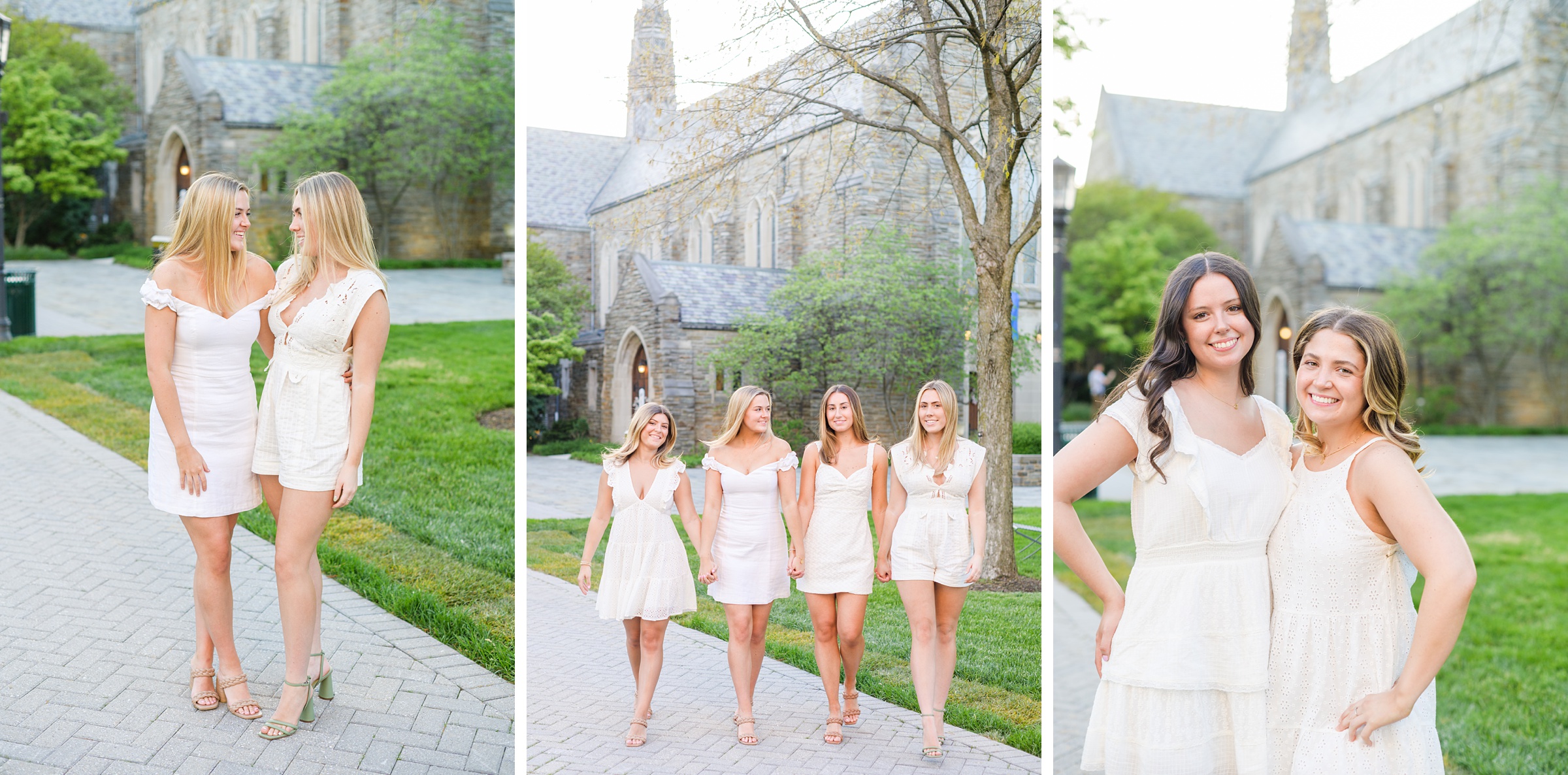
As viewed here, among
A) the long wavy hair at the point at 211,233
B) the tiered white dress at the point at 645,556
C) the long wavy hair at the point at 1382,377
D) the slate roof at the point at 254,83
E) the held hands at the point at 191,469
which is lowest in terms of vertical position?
the tiered white dress at the point at 645,556

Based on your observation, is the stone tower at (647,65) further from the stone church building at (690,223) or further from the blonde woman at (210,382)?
the blonde woman at (210,382)

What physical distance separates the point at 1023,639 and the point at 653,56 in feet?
7.89

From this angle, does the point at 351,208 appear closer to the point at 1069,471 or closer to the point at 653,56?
the point at 653,56

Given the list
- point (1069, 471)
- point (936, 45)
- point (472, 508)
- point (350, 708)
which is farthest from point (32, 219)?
point (1069, 471)

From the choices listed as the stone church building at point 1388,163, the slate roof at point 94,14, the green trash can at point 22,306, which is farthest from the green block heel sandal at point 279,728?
the slate roof at point 94,14

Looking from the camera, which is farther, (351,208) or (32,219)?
(32,219)

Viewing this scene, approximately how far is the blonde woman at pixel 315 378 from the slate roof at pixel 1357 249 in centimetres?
2448

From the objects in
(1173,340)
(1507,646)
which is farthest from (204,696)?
(1507,646)

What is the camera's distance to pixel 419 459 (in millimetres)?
8125

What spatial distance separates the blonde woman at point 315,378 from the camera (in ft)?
11.5

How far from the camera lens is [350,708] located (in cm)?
404

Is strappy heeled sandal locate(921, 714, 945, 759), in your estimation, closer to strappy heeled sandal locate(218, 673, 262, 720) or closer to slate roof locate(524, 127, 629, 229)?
slate roof locate(524, 127, 629, 229)

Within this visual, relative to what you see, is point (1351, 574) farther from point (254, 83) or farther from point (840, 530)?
point (254, 83)

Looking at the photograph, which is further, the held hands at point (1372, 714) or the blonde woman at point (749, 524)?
the blonde woman at point (749, 524)
